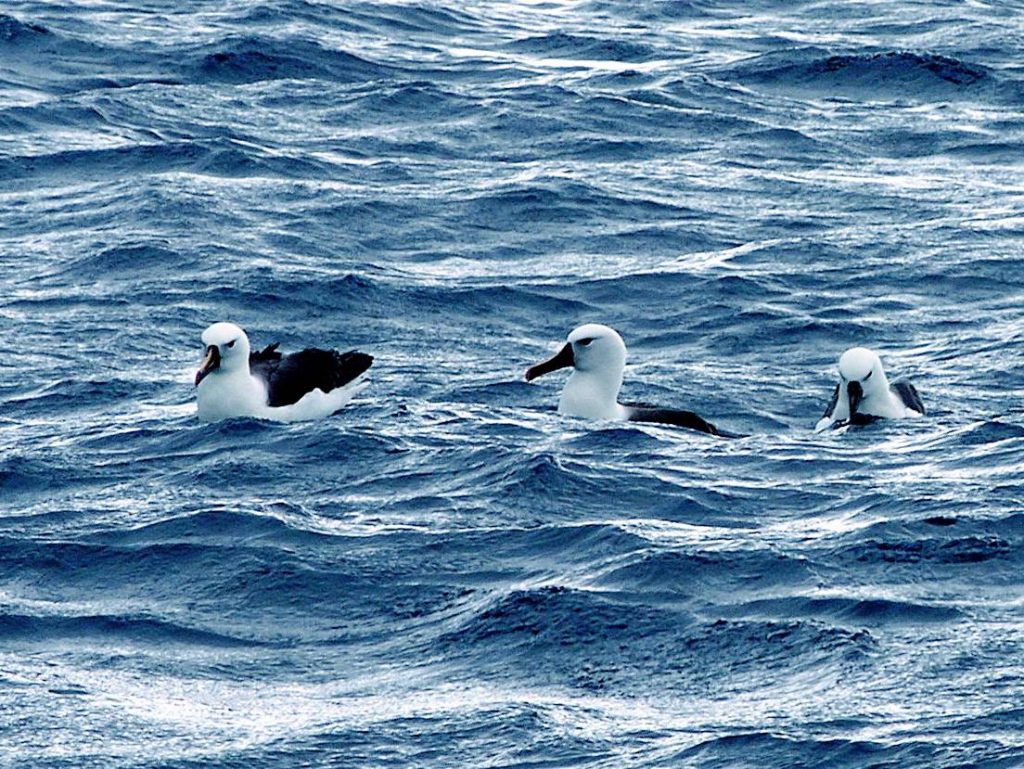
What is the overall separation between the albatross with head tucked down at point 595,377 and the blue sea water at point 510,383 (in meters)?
0.34

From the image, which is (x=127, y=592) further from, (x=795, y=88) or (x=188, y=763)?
(x=795, y=88)

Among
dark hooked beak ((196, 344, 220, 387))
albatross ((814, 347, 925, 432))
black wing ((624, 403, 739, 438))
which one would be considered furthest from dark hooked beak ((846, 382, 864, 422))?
dark hooked beak ((196, 344, 220, 387))

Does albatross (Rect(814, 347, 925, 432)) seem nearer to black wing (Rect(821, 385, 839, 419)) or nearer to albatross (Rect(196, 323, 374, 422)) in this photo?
black wing (Rect(821, 385, 839, 419))

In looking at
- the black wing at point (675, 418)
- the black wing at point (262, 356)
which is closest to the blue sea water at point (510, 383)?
the black wing at point (675, 418)

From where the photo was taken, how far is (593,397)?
55.4 ft

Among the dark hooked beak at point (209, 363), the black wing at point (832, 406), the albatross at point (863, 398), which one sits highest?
the dark hooked beak at point (209, 363)

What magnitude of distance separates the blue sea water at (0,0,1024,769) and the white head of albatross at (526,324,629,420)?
1.08 feet

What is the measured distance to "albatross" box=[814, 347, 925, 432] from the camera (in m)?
16.6

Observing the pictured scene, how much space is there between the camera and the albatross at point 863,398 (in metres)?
16.6

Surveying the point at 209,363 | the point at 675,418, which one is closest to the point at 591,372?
the point at 675,418

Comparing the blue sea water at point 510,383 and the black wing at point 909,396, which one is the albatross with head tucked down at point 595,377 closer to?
the blue sea water at point 510,383

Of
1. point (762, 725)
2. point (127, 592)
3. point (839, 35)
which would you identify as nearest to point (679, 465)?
point (127, 592)

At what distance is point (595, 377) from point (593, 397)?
0.17 m

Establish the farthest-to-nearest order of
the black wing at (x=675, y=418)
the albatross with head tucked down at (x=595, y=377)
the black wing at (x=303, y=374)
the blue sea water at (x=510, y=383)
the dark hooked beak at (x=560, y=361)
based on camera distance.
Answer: the dark hooked beak at (x=560, y=361) < the albatross with head tucked down at (x=595, y=377) < the black wing at (x=303, y=374) < the black wing at (x=675, y=418) < the blue sea water at (x=510, y=383)
